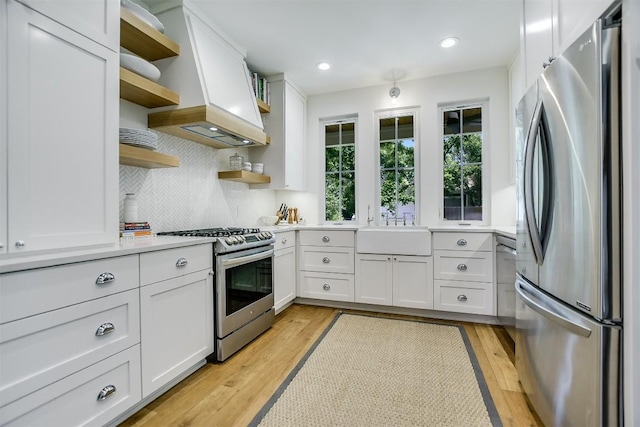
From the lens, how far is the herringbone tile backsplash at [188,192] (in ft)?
7.41

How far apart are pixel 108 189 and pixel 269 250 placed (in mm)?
1386

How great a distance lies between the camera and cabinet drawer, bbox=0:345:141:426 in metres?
1.12

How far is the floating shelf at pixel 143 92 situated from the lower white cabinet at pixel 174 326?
123 cm

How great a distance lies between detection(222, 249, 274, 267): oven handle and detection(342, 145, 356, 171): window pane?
1716 mm

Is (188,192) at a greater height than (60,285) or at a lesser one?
greater

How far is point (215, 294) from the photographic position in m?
2.12

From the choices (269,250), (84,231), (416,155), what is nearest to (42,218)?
(84,231)

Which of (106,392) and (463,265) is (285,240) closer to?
(463,265)

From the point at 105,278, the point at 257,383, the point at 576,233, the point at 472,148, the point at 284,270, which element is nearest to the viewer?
the point at 576,233

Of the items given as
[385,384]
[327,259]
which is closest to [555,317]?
[385,384]

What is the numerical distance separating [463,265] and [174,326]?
8.21 feet

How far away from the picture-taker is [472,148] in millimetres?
3488

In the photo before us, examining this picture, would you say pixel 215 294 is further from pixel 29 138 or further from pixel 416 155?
pixel 416 155

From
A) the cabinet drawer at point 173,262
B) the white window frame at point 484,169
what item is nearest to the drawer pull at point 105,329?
the cabinet drawer at point 173,262
